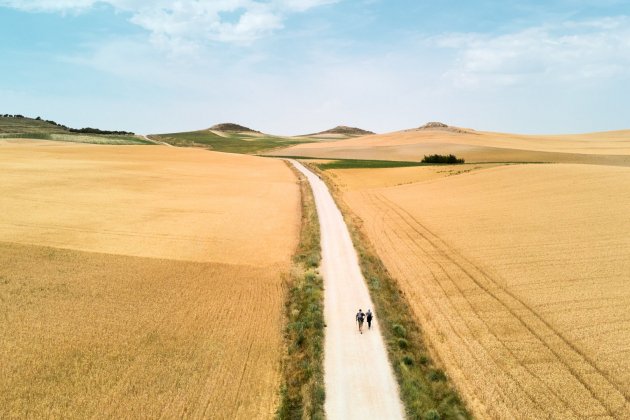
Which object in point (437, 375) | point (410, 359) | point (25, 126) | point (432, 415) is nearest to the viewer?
point (432, 415)

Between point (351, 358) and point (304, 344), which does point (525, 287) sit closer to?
point (351, 358)

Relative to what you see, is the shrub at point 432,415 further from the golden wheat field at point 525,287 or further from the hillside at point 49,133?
the hillside at point 49,133

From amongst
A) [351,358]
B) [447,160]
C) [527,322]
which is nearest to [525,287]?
[527,322]

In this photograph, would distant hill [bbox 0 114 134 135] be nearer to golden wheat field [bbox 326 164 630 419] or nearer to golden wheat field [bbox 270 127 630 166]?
golden wheat field [bbox 270 127 630 166]

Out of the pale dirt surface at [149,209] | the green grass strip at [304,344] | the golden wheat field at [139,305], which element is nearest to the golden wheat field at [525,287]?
the green grass strip at [304,344]

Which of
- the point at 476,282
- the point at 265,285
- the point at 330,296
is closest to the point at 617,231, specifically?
the point at 476,282

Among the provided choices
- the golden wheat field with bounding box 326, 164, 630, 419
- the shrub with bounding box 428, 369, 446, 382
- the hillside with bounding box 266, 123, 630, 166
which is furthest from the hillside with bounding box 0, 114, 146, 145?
the shrub with bounding box 428, 369, 446, 382

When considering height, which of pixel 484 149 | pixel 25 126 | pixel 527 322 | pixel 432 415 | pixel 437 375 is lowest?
pixel 432 415
